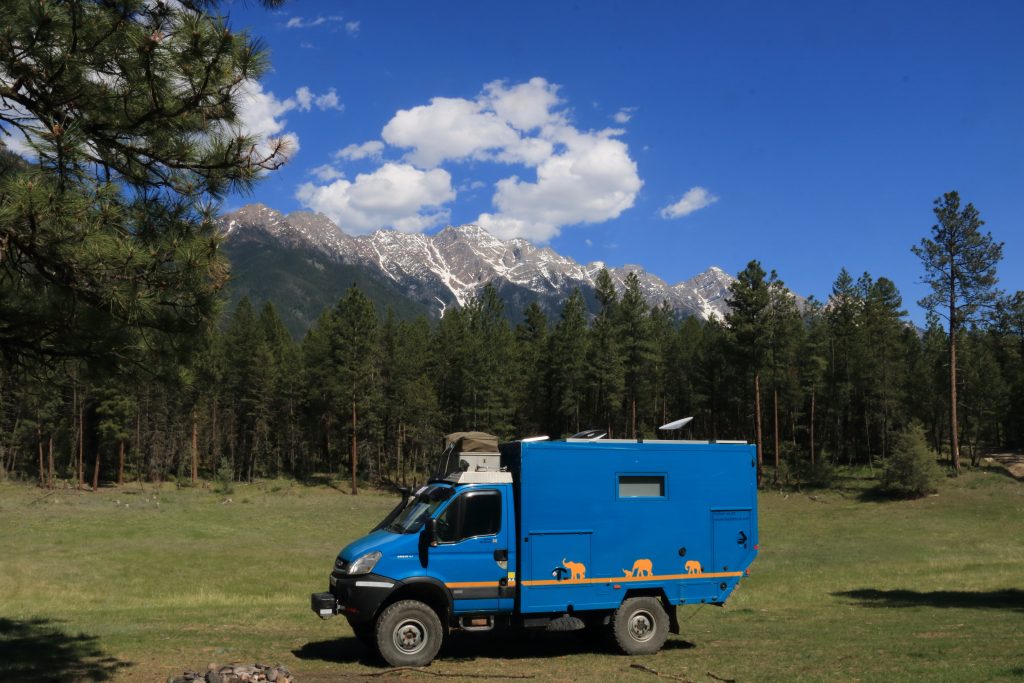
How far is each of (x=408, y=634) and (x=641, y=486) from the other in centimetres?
409

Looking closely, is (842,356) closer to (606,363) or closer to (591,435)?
(606,363)

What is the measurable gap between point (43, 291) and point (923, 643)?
1316 centimetres

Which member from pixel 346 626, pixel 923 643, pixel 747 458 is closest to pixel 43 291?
pixel 346 626

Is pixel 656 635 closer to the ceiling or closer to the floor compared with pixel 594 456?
closer to the floor

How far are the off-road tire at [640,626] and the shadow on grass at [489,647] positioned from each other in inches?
17.7

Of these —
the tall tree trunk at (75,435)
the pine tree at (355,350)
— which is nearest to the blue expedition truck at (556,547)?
the pine tree at (355,350)

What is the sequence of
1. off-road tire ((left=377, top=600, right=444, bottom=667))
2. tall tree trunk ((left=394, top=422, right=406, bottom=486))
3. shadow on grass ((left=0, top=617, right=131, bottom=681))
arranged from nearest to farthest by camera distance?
1. shadow on grass ((left=0, top=617, right=131, bottom=681))
2. off-road tire ((left=377, top=600, right=444, bottom=667))
3. tall tree trunk ((left=394, top=422, right=406, bottom=486))

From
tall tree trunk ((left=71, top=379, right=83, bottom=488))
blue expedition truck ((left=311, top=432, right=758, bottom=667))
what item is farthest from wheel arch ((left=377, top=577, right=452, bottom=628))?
tall tree trunk ((left=71, top=379, right=83, bottom=488))

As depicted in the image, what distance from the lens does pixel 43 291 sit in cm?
734

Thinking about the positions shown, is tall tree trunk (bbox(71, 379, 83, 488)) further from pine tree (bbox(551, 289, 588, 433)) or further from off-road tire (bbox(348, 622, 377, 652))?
off-road tire (bbox(348, 622, 377, 652))

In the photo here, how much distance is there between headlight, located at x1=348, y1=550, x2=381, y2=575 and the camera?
10.6 metres

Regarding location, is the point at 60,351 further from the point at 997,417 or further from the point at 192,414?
the point at 997,417

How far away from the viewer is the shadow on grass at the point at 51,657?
30.9ft

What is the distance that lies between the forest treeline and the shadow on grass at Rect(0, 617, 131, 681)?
46.4m
